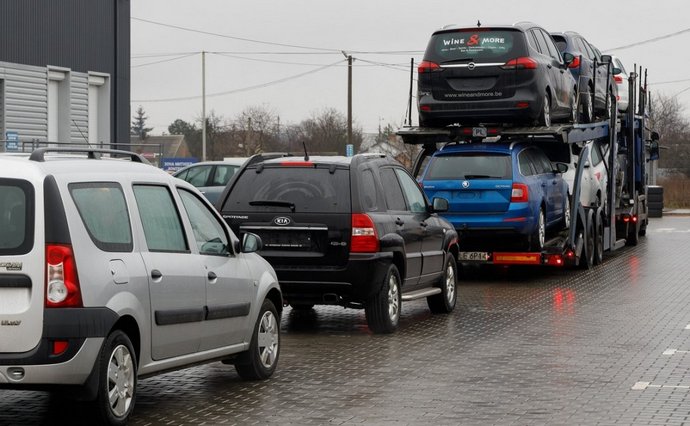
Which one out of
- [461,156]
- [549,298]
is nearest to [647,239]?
[461,156]

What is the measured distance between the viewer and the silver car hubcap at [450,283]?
1608 cm

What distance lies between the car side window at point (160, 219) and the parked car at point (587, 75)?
591 inches

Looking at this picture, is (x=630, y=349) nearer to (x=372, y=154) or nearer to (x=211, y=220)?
(x=372, y=154)

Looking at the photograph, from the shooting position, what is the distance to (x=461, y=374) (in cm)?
1110

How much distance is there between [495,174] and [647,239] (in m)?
13.3

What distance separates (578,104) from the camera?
23969 millimetres

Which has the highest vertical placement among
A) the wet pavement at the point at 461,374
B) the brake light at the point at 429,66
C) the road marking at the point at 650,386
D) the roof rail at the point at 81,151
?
the brake light at the point at 429,66

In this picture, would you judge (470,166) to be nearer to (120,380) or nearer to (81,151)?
(81,151)

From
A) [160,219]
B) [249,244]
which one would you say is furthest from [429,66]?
[160,219]


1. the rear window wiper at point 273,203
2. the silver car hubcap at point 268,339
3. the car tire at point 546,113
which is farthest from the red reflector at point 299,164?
the car tire at point 546,113

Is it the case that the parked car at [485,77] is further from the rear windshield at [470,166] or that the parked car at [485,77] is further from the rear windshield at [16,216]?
the rear windshield at [16,216]

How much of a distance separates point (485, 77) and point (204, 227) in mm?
11364

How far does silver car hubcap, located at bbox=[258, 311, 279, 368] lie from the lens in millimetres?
10789

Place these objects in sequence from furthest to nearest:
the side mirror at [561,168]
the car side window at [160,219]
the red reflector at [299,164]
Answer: the side mirror at [561,168] → the red reflector at [299,164] → the car side window at [160,219]
